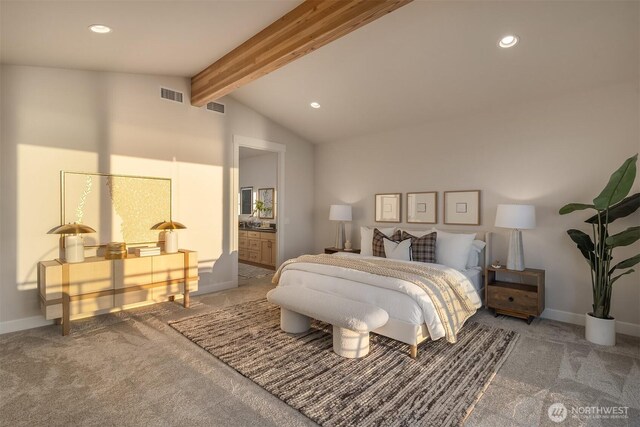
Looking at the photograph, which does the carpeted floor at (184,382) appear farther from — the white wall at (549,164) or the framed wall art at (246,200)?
the framed wall art at (246,200)

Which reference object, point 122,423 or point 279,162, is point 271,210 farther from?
point 122,423

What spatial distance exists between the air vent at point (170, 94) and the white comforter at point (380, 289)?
2.94 meters

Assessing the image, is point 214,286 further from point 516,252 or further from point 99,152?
point 516,252

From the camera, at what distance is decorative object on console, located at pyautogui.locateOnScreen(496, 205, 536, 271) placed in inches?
144

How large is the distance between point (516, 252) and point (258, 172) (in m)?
5.83

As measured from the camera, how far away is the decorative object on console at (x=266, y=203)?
300 inches

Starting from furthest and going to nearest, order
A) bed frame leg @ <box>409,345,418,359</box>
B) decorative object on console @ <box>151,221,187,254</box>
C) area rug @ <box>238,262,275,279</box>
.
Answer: area rug @ <box>238,262,275,279</box> → decorative object on console @ <box>151,221,187,254</box> → bed frame leg @ <box>409,345,418,359</box>

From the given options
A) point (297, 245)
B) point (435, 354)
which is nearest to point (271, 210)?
point (297, 245)

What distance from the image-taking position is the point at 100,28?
9.21 feet

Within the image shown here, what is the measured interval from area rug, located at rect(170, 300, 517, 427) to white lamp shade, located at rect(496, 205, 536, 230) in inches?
46.1

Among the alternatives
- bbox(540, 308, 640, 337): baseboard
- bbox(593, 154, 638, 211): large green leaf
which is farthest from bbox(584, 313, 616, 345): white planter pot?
bbox(593, 154, 638, 211): large green leaf

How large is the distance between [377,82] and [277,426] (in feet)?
12.5

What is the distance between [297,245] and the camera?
6383 millimetres

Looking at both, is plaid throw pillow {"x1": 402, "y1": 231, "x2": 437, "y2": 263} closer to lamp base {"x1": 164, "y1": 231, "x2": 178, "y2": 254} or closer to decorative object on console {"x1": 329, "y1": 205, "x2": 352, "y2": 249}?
decorative object on console {"x1": 329, "y1": 205, "x2": 352, "y2": 249}
